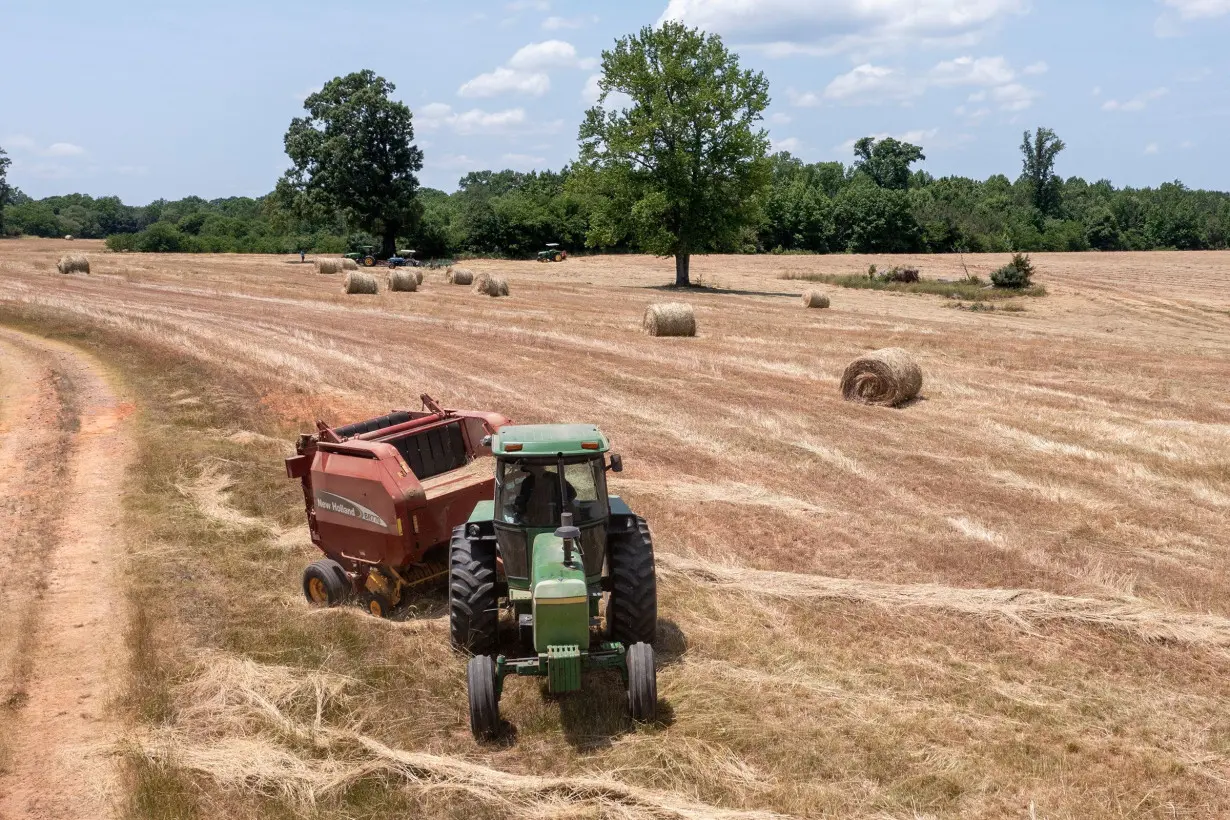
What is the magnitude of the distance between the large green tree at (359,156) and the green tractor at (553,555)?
56665 mm

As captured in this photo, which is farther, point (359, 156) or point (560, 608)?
point (359, 156)

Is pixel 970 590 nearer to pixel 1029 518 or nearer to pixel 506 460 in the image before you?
pixel 1029 518

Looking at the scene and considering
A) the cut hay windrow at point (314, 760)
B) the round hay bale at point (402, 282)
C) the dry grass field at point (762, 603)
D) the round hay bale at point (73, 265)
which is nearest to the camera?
the cut hay windrow at point (314, 760)

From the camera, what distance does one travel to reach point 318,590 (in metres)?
9.98

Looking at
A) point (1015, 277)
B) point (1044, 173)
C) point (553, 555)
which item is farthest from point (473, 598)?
point (1044, 173)

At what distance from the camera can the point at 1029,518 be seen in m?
12.5

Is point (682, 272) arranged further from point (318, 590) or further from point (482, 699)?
point (482, 699)

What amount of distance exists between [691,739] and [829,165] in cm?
13794

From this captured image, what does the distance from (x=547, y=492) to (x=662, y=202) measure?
39639mm

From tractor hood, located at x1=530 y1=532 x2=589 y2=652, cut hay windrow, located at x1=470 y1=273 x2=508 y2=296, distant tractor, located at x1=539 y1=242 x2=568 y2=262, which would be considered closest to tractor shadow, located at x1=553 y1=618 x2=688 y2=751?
tractor hood, located at x1=530 y1=532 x2=589 y2=652

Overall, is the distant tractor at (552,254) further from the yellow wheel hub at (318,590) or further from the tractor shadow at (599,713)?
the tractor shadow at (599,713)

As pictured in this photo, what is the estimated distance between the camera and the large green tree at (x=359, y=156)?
201 ft

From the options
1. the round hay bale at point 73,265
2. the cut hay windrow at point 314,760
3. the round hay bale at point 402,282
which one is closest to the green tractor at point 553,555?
the cut hay windrow at point 314,760

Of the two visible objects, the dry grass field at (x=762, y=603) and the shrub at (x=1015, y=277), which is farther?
the shrub at (x=1015, y=277)
